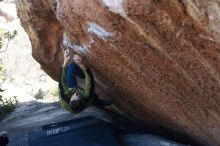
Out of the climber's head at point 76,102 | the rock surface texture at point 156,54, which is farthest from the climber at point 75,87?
the rock surface texture at point 156,54

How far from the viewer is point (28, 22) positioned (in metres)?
11.0

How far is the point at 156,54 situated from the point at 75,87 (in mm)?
2051

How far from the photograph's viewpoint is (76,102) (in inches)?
312

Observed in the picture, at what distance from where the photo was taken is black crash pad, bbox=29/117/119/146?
25.5 ft

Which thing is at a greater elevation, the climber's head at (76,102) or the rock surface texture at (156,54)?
the rock surface texture at (156,54)

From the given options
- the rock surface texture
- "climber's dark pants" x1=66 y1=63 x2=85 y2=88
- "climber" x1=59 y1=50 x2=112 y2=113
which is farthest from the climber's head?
the rock surface texture

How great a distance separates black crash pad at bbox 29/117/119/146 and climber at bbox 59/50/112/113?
0.36 m

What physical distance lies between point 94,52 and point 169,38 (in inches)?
88.7

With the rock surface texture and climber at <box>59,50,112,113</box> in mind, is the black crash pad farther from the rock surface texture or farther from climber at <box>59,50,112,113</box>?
the rock surface texture

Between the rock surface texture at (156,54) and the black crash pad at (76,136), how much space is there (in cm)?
99

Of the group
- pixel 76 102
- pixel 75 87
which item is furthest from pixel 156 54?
pixel 75 87

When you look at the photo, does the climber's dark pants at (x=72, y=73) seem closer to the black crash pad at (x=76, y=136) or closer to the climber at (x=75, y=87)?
the climber at (x=75, y=87)

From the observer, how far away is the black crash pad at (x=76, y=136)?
776cm

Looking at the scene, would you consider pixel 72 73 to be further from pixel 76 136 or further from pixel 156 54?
pixel 156 54
